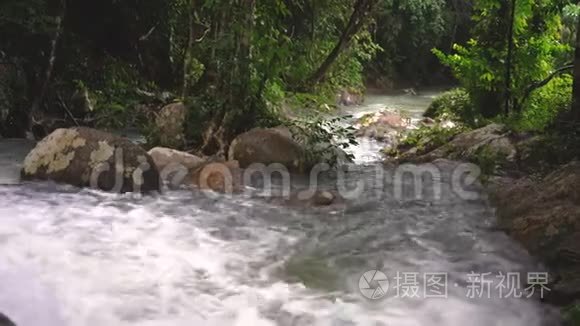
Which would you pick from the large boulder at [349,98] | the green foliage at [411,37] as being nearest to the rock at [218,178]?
the large boulder at [349,98]

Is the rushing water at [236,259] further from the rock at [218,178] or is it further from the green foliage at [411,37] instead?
the green foliage at [411,37]

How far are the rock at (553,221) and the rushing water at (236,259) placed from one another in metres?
0.12

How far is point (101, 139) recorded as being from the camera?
5.54 meters

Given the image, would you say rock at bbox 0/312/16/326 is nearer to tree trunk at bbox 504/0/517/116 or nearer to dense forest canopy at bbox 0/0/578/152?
dense forest canopy at bbox 0/0/578/152

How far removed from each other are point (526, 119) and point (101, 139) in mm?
5321

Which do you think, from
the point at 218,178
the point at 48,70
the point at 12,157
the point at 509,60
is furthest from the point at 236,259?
the point at 509,60

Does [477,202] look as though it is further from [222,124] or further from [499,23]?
[499,23]

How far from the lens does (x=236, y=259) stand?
154 inches

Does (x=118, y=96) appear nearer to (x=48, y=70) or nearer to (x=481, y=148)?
(x=48, y=70)

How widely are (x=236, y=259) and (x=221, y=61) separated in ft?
11.3

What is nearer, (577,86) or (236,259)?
(236,259)

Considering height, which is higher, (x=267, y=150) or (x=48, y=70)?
(x=48, y=70)

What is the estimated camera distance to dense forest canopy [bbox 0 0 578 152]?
6.91 m

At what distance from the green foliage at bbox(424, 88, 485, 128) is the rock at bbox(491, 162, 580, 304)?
4091 millimetres
